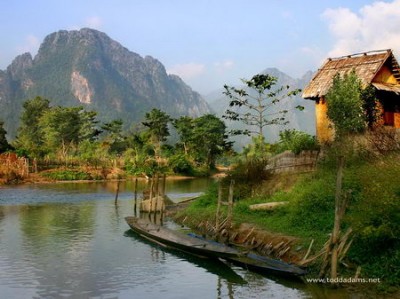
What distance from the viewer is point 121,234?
883 inches

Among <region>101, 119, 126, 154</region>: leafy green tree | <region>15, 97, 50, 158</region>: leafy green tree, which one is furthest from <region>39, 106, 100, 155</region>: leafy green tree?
<region>15, 97, 50, 158</region>: leafy green tree

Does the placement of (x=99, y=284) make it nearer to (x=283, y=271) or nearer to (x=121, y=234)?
(x=283, y=271)

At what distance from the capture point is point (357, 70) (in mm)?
27453

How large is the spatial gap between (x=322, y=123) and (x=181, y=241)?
13.7 metres

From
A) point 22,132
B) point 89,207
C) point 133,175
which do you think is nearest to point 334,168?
point 89,207

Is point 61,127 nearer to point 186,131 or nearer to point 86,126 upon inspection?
point 86,126

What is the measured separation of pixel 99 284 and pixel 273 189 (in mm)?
10569

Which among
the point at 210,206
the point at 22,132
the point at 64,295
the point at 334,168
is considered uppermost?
the point at 22,132

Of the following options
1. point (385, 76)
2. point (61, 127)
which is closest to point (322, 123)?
point (385, 76)

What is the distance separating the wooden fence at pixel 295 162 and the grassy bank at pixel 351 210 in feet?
2.29

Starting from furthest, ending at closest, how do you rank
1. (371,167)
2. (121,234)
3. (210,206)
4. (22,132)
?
(22,132) < (210,206) < (121,234) < (371,167)

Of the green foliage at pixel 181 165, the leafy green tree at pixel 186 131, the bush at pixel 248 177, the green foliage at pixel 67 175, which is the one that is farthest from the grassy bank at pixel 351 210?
the leafy green tree at pixel 186 131

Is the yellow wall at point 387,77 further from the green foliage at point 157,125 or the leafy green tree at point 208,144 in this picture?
the green foliage at point 157,125

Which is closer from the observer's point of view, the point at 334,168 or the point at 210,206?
the point at 334,168
